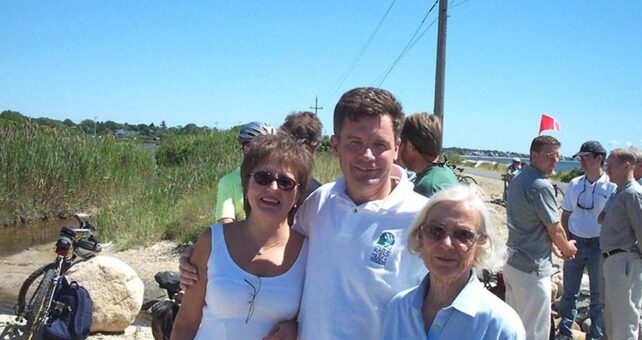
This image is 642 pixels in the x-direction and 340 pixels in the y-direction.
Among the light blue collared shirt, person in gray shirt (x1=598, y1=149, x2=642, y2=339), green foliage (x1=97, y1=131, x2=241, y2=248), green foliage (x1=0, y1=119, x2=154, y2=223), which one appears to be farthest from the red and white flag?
green foliage (x1=0, y1=119, x2=154, y2=223)

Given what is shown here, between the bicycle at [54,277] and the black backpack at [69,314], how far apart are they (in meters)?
0.04

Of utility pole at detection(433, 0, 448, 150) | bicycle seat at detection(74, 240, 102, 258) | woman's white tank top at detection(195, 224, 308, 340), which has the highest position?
utility pole at detection(433, 0, 448, 150)

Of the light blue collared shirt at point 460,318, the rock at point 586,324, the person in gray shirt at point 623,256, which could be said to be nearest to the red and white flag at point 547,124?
the person in gray shirt at point 623,256

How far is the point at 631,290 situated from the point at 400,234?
4374 mm

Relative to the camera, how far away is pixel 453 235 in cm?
187

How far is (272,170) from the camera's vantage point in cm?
220

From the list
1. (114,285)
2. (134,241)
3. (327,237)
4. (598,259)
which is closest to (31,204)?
(134,241)

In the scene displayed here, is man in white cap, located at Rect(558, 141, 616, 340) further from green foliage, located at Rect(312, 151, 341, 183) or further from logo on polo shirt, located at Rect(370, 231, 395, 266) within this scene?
green foliage, located at Rect(312, 151, 341, 183)

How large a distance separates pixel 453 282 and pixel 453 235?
0.16 metres

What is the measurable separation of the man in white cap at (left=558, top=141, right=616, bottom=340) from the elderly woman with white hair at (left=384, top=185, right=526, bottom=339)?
4.83m

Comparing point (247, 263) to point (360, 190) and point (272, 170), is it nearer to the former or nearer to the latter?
point (272, 170)

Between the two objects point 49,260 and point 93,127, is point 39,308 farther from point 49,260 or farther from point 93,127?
point 93,127

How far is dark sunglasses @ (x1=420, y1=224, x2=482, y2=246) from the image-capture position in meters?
1.86

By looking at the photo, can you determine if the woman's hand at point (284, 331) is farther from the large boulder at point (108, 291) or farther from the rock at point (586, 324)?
the rock at point (586, 324)
